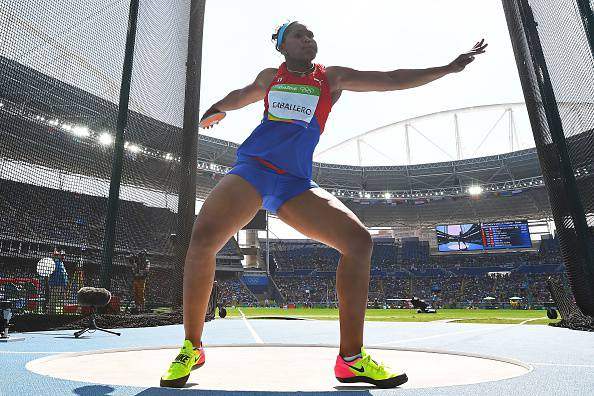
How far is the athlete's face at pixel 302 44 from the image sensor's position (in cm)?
231

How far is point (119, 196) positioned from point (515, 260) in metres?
38.1

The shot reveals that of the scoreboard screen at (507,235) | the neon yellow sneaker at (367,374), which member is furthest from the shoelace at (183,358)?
the scoreboard screen at (507,235)

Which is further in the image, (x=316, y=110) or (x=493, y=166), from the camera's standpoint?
(x=493, y=166)

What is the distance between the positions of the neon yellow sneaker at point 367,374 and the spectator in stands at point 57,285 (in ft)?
16.1

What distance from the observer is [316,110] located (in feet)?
7.48

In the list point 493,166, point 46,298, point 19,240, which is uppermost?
point 493,166

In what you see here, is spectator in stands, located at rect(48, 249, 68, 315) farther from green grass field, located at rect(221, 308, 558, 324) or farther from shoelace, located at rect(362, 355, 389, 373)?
green grass field, located at rect(221, 308, 558, 324)

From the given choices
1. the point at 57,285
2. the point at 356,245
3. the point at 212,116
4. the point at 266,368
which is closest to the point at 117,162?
the point at 57,285

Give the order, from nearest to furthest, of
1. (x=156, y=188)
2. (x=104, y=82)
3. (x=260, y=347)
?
(x=260, y=347), (x=104, y=82), (x=156, y=188)

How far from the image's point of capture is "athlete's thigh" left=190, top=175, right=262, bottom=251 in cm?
207

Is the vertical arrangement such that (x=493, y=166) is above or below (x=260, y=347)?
above

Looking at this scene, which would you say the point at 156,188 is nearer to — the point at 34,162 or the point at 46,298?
the point at 34,162

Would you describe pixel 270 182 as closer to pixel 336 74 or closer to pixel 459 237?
pixel 336 74

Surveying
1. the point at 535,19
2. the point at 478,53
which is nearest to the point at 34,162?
the point at 478,53
